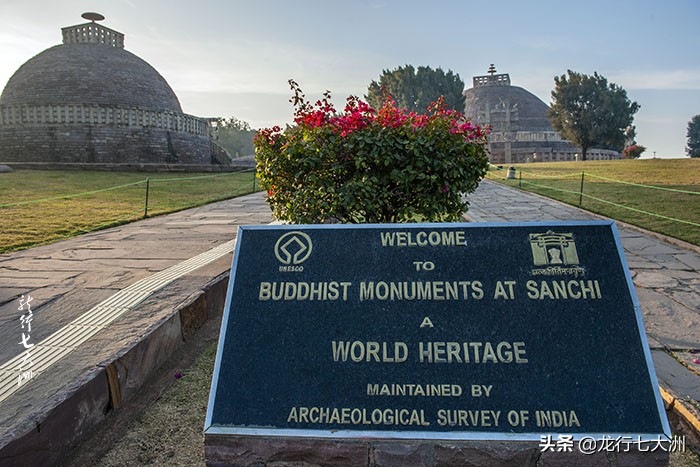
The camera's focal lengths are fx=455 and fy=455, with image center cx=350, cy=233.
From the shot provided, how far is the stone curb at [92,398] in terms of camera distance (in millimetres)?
1753

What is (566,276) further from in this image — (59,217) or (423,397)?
(59,217)

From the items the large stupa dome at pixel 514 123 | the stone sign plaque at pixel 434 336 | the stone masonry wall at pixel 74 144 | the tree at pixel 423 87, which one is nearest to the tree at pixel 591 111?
the large stupa dome at pixel 514 123

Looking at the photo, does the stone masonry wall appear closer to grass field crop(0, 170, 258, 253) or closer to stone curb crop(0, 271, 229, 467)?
grass field crop(0, 170, 258, 253)

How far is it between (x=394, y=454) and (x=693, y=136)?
69883 mm

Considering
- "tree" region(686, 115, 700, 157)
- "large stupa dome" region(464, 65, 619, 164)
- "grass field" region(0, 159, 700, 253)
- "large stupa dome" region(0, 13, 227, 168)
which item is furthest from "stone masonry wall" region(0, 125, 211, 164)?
"tree" region(686, 115, 700, 157)

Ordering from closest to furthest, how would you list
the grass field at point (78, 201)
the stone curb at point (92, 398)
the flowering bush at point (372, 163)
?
the stone curb at point (92, 398), the flowering bush at point (372, 163), the grass field at point (78, 201)

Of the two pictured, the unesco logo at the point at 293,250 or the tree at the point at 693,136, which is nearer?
the unesco logo at the point at 293,250

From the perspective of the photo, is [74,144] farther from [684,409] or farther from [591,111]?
[591,111]

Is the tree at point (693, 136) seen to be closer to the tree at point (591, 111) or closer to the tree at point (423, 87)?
the tree at point (591, 111)

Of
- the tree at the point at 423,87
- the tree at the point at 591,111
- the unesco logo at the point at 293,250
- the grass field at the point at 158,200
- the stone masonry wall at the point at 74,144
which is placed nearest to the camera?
the unesco logo at the point at 293,250

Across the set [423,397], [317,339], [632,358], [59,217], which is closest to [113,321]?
[317,339]

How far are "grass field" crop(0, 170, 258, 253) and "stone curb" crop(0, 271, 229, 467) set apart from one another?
3710mm

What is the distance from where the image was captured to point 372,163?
361cm

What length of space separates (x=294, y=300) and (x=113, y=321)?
4.74ft
